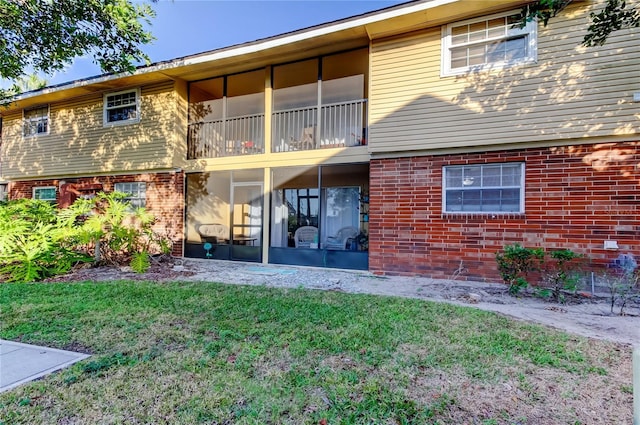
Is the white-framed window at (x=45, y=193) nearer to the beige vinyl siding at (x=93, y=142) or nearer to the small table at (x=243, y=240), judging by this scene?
the beige vinyl siding at (x=93, y=142)

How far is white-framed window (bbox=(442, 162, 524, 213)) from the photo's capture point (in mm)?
6734

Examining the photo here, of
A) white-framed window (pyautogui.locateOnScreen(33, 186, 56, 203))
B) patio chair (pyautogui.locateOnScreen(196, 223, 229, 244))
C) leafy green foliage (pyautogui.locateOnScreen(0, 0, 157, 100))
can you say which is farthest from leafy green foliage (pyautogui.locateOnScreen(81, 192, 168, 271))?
white-framed window (pyautogui.locateOnScreen(33, 186, 56, 203))

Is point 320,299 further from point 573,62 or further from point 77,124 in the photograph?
point 77,124

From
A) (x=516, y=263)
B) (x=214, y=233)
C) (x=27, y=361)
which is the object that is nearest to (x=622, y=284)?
(x=516, y=263)

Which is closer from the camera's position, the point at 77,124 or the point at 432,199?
the point at 432,199

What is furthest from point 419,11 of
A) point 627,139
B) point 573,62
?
point 627,139

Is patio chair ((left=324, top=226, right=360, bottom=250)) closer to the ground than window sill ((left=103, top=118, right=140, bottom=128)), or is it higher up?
closer to the ground

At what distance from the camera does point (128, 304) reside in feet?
16.4

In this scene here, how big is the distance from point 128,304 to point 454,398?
4.65 m

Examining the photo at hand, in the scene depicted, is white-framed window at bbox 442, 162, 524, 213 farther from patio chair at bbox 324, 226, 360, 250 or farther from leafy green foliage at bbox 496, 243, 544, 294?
patio chair at bbox 324, 226, 360, 250

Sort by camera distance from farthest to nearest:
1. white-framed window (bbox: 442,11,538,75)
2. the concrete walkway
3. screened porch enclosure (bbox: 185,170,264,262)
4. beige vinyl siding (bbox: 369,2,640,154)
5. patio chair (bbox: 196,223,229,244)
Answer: patio chair (bbox: 196,223,229,244) < screened porch enclosure (bbox: 185,170,264,262) < white-framed window (bbox: 442,11,538,75) < beige vinyl siding (bbox: 369,2,640,154) < the concrete walkway

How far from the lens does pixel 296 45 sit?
26.9 feet

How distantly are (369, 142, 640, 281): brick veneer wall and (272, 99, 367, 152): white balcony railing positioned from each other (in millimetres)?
1416

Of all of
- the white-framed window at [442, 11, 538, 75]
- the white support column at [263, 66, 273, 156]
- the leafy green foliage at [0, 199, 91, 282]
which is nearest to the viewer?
the white-framed window at [442, 11, 538, 75]
